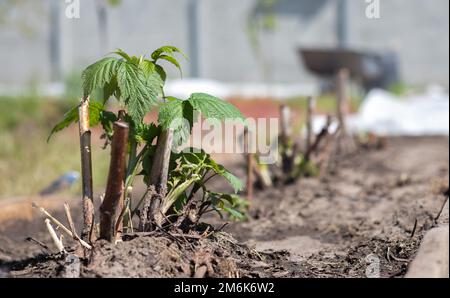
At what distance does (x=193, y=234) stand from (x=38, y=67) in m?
13.3

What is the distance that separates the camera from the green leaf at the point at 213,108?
2.99 meters

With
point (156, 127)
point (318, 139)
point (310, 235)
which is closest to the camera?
point (156, 127)

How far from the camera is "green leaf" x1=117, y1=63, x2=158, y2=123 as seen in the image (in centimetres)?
303

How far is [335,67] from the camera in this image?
45.1ft

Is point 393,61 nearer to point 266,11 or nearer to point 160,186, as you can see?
point 266,11

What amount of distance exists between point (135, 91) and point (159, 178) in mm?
385

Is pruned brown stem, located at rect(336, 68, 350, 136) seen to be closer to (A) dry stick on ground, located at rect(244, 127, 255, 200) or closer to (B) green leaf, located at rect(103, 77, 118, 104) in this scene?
(A) dry stick on ground, located at rect(244, 127, 255, 200)

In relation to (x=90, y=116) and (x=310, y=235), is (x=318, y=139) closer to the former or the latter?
(x=310, y=235)

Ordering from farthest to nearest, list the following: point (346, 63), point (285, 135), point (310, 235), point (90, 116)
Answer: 1. point (346, 63)
2. point (285, 135)
3. point (310, 235)
4. point (90, 116)

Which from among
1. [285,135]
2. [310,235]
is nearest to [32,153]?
[285,135]

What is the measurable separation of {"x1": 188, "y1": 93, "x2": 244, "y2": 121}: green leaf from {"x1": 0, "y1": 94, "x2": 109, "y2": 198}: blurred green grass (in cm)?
368

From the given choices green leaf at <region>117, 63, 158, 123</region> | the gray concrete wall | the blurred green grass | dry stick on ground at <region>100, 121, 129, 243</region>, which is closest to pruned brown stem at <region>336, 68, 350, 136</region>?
the blurred green grass

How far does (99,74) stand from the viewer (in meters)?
3.00
